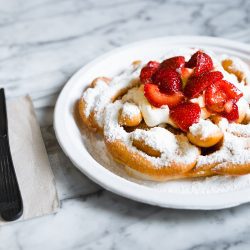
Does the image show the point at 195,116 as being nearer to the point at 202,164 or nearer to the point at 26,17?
the point at 202,164

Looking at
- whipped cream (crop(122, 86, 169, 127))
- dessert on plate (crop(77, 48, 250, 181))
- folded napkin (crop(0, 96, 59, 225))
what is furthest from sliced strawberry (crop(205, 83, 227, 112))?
folded napkin (crop(0, 96, 59, 225))

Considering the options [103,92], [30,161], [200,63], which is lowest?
[30,161]

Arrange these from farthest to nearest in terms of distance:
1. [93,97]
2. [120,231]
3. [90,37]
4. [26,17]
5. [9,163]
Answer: [26,17]
[90,37]
[93,97]
[9,163]
[120,231]

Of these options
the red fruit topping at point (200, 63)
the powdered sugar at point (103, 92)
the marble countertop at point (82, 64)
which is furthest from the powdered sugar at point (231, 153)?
the powdered sugar at point (103, 92)

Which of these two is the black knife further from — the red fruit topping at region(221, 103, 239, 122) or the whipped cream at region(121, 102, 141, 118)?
the red fruit topping at region(221, 103, 239, 122)

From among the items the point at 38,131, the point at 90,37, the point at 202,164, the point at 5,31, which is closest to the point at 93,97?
the point at 38,131

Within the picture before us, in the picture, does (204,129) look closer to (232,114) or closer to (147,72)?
(232,114)

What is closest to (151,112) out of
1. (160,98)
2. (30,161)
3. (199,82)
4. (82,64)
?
(160,98)
